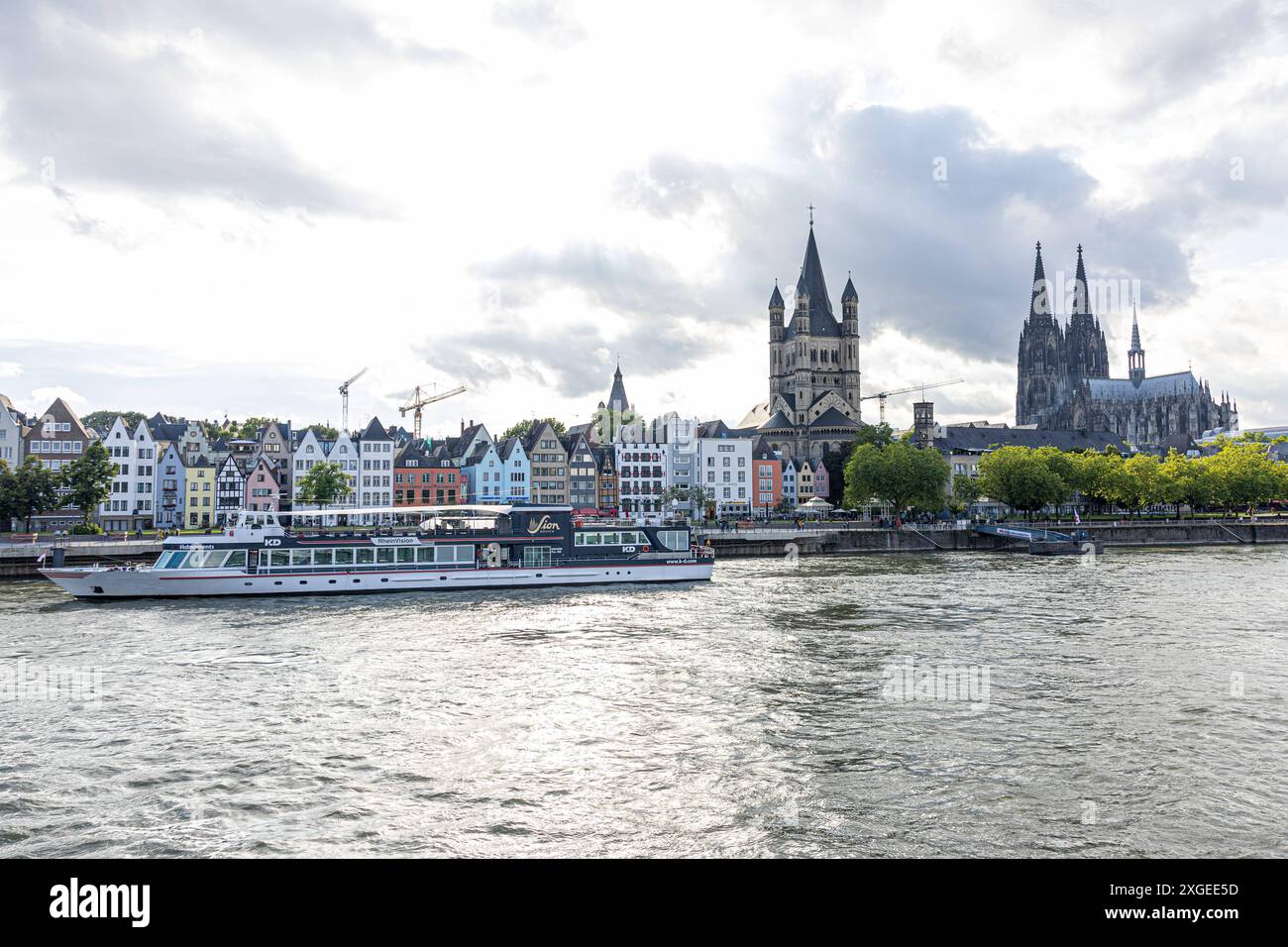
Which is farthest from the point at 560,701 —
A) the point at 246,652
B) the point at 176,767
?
the point at 246,652

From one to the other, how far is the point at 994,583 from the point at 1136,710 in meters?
33.2

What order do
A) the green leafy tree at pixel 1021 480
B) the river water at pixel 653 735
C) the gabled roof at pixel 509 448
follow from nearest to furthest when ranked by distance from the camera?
the river water at pixel 653 735 → the green leafy tree at pixel 1021 480 → the gabled roof at pixel 509 448

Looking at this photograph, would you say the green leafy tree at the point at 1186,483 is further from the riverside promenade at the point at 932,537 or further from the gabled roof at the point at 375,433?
the gabled roof at the point at 375,433

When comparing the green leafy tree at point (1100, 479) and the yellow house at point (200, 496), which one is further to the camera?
the green leafy tree at point (1100, 479)

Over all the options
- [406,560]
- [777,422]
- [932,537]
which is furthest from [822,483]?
[406,560]

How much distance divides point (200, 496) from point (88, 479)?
2393cm

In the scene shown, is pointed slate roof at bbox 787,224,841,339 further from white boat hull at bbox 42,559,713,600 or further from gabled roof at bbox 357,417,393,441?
white boat hull at bbox 42,559,713,600

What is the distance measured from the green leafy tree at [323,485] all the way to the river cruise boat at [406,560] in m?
36.8

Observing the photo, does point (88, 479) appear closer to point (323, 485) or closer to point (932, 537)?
point (323, 485)

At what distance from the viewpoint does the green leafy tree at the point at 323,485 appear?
9625 centimetres

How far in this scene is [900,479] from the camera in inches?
4001

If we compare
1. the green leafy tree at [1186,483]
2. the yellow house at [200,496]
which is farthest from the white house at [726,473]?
the yellow house at [200,496]

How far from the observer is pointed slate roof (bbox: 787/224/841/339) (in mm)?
177125
